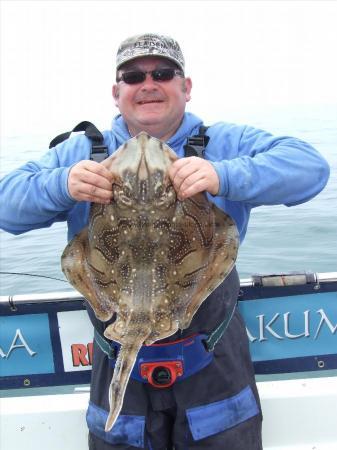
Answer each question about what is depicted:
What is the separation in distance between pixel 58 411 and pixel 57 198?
1.89 meters

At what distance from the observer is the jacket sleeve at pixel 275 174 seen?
240cm

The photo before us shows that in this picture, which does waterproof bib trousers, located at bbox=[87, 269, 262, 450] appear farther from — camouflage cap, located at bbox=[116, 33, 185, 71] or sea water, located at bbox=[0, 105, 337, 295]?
sea water, located at bbox=[0, 105, 337, 295]

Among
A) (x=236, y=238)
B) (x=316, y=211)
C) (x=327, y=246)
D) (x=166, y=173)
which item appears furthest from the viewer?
(x=316, y=211)

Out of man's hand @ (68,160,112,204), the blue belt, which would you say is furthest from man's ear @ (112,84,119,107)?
the blue belt

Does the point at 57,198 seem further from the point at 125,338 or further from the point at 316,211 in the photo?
the point at 316,211

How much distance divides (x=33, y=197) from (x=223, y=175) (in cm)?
95

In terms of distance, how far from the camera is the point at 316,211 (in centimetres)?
990

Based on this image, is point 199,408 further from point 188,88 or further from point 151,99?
point 188,88

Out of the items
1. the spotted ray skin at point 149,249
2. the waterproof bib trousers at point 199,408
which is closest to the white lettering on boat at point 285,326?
the waterproof bib trousers at point 199,408

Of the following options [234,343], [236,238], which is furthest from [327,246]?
[236,238]

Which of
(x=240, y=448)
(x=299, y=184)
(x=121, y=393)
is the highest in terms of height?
(x=299, y=184)

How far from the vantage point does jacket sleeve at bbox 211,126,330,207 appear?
2.40 meters

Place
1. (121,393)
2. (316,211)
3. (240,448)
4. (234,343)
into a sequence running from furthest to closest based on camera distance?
(316,211), (234,343), (240,448), (121,393)

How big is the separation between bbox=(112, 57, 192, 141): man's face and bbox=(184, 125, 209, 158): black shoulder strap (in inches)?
8.5
